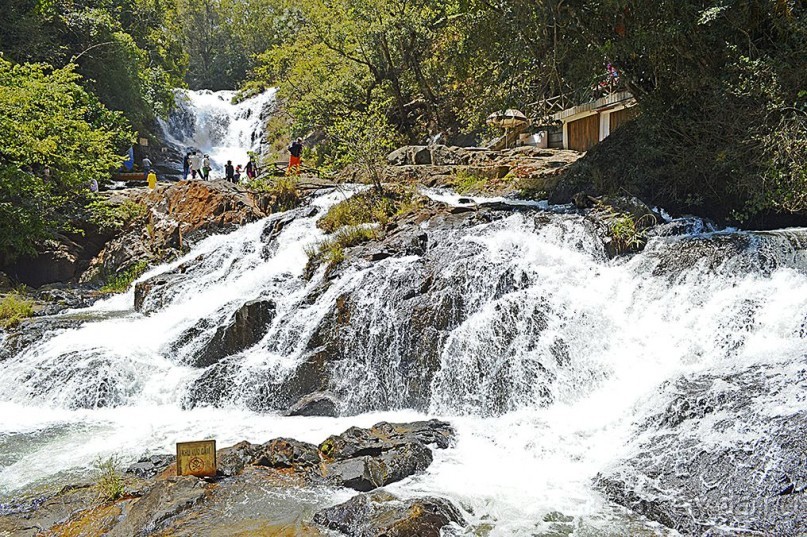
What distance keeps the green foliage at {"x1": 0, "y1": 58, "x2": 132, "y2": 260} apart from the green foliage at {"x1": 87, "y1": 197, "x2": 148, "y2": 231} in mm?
456

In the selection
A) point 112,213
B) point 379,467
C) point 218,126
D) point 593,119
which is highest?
point 218,126

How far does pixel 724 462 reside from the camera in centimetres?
578

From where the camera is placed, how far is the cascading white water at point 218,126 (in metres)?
30.2

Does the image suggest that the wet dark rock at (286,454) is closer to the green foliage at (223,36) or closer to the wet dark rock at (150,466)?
the wet dark rock at (150,466)

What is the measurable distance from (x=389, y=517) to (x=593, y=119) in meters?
16.3

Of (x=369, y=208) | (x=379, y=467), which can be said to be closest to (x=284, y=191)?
(x=369, y=208)

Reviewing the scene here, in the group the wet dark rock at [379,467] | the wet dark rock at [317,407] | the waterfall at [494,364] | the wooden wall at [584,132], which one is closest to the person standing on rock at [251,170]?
the waterfall at [494,364]

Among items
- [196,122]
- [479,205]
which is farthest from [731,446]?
[196,122]

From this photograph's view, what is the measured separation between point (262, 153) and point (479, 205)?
715 inches

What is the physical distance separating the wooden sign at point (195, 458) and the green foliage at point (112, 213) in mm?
13159

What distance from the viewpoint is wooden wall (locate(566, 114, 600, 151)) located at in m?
19.0

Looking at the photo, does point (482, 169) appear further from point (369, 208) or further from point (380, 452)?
point (380, 452)

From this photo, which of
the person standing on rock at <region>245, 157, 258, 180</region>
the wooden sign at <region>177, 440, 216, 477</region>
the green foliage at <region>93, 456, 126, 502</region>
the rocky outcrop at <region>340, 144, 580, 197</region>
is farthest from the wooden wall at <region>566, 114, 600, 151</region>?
the green foliage at <region>93, 456, 126, 502</region>

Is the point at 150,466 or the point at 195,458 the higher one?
the point at 195,458
